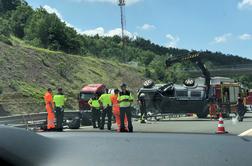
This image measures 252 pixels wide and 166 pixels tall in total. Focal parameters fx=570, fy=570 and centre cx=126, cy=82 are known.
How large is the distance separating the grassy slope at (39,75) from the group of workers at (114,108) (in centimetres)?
1533

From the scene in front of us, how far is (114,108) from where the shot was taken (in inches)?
904

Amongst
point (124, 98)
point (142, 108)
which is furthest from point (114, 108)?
point (142, 108)

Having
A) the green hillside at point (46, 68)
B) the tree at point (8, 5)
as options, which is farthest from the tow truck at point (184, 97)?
the tree at point (8, 5)

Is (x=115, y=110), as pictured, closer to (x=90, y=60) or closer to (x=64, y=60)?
(x=64, y=60)

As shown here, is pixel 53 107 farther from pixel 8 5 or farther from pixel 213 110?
pixel 8 5

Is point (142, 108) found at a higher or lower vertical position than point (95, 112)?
higher

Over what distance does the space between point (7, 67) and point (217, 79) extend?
67.3 ft

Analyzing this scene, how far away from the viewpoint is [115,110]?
22.5m

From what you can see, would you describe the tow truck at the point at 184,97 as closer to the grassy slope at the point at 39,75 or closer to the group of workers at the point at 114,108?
the group of workers at the point at 114,108

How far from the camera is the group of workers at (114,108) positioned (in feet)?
67.1

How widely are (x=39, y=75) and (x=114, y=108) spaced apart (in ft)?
102

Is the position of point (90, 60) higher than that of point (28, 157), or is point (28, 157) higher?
point (90, 60)

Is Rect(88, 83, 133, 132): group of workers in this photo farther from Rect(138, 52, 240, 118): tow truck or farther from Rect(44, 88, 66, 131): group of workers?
Rect(138, 52, 240, 118): tow truck

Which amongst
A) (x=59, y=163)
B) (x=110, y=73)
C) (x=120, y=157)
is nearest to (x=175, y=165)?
(x=120, y=157)
